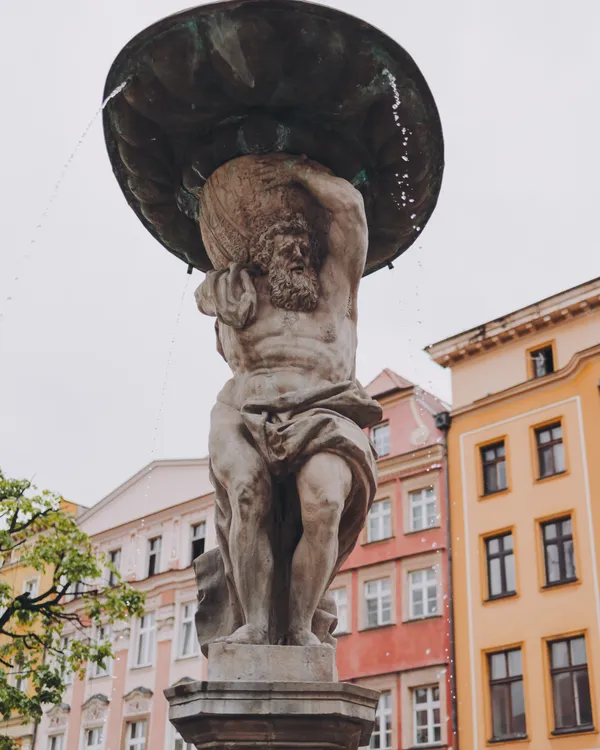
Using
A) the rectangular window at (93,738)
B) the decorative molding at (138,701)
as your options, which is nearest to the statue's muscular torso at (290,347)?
the decorative molding at (138,701)

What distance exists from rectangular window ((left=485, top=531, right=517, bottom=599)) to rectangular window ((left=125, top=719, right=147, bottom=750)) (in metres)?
12.6

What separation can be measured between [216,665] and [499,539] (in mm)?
22059

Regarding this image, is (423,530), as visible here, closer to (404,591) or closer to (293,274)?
(404,591)

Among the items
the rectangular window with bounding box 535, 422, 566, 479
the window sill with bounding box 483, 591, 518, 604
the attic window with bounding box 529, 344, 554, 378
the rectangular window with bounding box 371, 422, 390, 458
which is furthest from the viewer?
the rectangular window with bounding box 371, 422, 390, 458

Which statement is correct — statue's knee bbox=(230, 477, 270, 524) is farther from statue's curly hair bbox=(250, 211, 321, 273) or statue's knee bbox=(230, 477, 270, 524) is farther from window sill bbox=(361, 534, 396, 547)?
window sill bbox=(361, 534, 396, 547)

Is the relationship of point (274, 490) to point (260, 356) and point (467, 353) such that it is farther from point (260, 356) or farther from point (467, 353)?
point (467, 353)

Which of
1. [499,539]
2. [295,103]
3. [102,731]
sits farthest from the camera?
[102,731]

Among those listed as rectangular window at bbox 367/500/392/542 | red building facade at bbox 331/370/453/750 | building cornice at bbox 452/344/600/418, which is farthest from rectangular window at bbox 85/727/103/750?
building cornice at bbox 452/344/600/418

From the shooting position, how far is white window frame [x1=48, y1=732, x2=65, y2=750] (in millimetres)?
33750

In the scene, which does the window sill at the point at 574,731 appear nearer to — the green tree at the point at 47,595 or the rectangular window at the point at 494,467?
the rectangular window at the point at 494,467

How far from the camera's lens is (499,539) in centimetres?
2498

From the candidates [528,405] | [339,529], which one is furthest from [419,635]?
[339,529]

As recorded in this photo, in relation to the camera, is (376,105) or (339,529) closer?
(339,529)

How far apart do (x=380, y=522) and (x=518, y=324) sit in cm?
666
